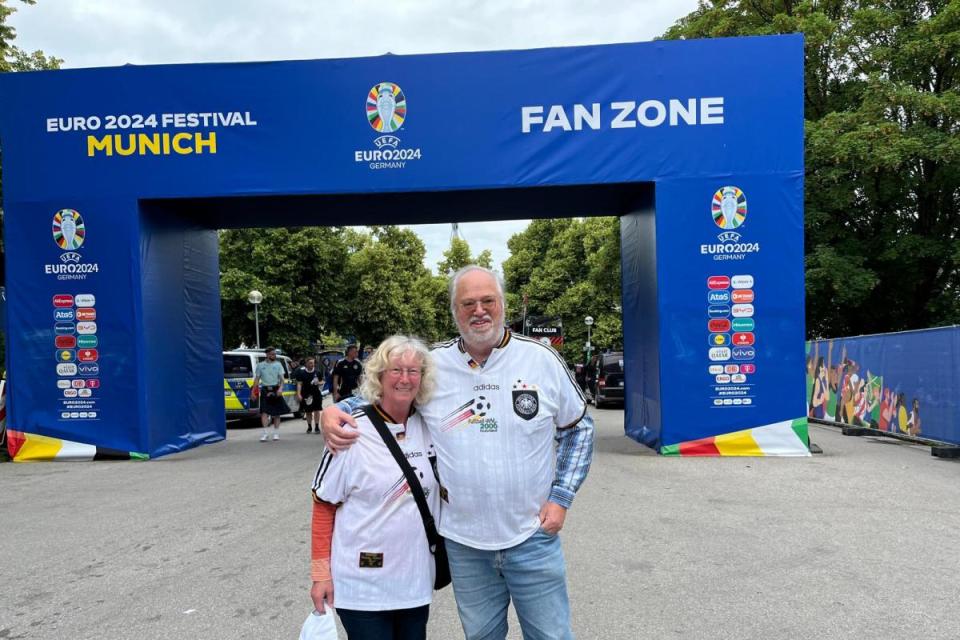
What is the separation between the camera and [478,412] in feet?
8.41

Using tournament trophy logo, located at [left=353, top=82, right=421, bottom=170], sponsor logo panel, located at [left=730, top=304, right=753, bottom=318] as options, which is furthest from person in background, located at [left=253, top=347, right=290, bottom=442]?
sponsor logo panel, located at [left=730, top=304, right=753, bottom=318]

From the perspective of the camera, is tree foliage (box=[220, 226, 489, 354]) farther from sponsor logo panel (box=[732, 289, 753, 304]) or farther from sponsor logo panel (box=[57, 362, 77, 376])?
sponsor logo panel (box=[732, 289, 753, 304])

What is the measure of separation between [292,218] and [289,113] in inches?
93.6

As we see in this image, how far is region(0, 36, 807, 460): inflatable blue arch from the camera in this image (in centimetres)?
1029

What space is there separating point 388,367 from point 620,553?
350 centimetres

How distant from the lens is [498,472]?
2529 millimetres

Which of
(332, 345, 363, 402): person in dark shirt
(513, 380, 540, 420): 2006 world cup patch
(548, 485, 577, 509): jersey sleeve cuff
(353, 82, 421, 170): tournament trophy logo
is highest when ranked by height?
(353, 82, 421, 170): tournament trophy logo

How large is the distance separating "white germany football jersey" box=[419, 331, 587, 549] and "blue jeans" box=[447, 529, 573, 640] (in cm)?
6

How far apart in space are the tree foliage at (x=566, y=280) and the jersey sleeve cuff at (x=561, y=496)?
3705 cm

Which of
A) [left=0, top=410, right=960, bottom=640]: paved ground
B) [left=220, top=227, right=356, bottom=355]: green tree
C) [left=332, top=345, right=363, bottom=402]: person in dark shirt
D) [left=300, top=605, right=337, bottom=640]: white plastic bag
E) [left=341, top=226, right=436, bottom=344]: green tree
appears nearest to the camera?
[left=300, top=605, right=337, bottom=640]: white plastic bag

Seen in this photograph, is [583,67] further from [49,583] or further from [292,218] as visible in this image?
[49,583]

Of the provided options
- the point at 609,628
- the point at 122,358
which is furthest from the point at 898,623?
the point at 122,358

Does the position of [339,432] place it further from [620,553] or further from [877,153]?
[877,153]

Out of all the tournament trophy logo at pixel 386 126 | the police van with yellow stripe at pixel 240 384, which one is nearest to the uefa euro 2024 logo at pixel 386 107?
the tournament trophy logo at pixel 386 126
